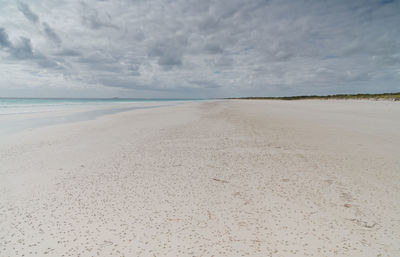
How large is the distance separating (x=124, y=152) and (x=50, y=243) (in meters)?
4.10

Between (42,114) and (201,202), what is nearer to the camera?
(201,202)

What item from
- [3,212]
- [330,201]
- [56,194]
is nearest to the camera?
[3,212]

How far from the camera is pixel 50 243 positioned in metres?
2.59

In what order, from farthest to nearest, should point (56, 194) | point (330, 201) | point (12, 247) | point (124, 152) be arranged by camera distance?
point (124, 152) → point (56, 194) → point (330, 201) → point (12, 247)

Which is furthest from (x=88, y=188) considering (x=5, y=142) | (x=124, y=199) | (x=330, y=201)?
(x=5, y=142)

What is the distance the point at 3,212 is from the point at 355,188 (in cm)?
645

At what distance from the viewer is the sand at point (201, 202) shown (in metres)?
2.54

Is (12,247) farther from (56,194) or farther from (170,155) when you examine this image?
(170,155)

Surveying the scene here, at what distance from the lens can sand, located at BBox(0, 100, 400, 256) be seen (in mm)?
2537

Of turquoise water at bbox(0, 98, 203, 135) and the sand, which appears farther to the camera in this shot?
turquoise water at bbox(0, 98, 203, 135)

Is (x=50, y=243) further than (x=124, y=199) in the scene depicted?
No

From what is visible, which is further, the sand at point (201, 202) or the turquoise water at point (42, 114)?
the turquoise water at point (42, 114)

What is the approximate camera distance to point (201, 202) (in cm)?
353

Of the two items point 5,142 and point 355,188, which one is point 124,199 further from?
point 5,142
